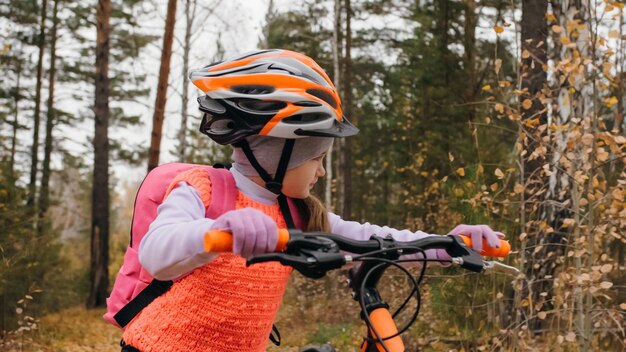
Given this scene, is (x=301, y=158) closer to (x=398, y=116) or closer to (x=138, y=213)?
(x=138, y=213)

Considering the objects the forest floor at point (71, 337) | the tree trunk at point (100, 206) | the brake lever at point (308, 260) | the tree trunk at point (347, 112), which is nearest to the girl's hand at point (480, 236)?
the brake lever at point (308, 260)

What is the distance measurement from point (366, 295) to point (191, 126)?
2065 centimetres

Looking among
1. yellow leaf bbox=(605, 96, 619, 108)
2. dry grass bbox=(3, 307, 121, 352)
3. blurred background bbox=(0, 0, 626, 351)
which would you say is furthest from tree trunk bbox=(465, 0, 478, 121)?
yellow leaf bbox=(605, 96, 619, 108)

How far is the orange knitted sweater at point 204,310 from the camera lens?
83.4 inches

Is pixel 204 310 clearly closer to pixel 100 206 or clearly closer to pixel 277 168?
pixel 277 168

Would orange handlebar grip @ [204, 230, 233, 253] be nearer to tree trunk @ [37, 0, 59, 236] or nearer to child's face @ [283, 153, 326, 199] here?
child's face @ [283, 153, 326, 199]

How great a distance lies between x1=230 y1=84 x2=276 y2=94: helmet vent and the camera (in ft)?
6.89

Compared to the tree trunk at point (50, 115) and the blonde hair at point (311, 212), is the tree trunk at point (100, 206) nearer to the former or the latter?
the tree trunk at point (50, 115)

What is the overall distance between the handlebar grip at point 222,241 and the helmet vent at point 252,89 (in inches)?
29.6

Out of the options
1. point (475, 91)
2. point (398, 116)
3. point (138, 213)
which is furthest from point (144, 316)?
point (398, 116)

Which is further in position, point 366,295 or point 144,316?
point 144,316

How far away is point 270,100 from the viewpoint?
2088mm

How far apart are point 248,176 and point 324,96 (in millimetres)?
423

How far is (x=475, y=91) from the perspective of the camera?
15.4 m
